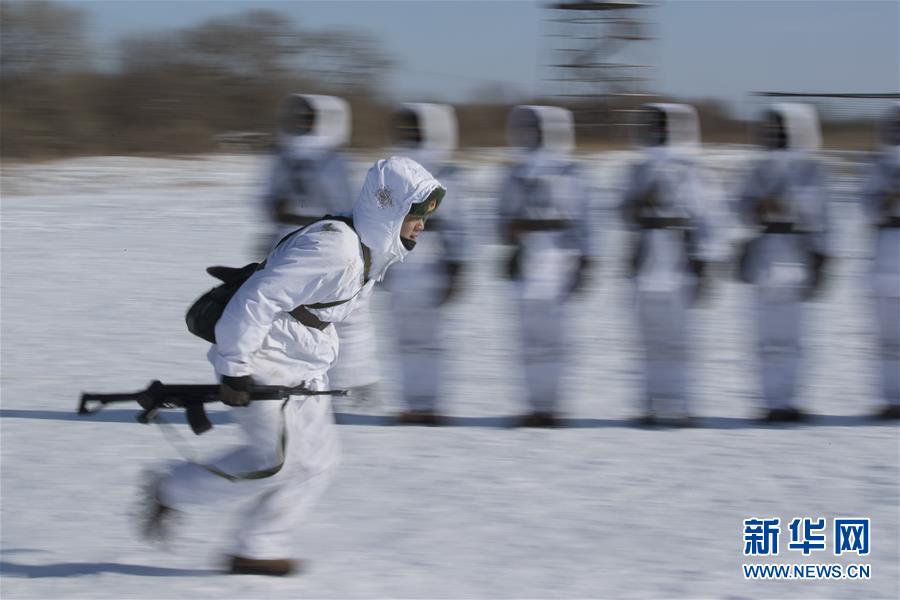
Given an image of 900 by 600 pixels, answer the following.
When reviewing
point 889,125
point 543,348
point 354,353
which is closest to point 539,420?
point 543,348

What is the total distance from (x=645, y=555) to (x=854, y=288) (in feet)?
26.5

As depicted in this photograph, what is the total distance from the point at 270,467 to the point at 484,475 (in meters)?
1.98

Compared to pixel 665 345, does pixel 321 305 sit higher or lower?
higher

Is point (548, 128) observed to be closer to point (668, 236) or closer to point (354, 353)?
point (668, 236)

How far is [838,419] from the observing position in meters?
7.53

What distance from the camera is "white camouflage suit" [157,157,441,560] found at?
4.44 meters

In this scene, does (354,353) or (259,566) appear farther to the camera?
(354,353)

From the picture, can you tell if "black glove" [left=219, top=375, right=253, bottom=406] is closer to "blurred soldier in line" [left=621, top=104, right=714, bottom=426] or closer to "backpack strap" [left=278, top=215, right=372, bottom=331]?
"backpack strap" [left=278, top=215, right=372, bottom=331]

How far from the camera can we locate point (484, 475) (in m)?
6.34

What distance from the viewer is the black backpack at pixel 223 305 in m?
4.50

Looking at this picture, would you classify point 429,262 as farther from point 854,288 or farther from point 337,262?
point 854,288

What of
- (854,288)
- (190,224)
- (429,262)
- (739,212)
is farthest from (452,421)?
(190,224)

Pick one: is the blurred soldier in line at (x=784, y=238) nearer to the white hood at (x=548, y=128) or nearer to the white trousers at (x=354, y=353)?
the white hood at (x=548, y=128)

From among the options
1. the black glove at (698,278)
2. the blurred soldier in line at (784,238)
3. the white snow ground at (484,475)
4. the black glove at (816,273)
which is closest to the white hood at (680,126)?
the blurred soldier in line at (784,238)
